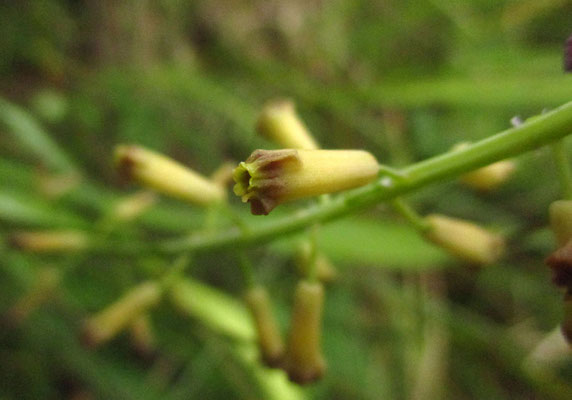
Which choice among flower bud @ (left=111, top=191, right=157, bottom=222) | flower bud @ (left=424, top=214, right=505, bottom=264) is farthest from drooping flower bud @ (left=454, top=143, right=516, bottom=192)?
flower bud @ (left=111, top=191, right=157, bottom=222)

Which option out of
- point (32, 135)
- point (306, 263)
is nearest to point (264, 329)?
point (306, 263)

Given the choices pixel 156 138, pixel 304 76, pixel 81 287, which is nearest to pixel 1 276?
pixel 81 287

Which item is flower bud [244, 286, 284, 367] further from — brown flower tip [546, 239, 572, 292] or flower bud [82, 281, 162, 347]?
brown flower tip [546, 239, 572, 292]

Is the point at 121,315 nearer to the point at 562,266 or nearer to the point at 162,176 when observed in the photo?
the point at 162,176

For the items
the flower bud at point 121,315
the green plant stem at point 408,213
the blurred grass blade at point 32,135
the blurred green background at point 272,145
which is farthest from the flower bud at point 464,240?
the blurred grass blade at point 32,135

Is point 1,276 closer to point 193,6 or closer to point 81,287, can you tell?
point 81,287
